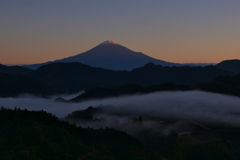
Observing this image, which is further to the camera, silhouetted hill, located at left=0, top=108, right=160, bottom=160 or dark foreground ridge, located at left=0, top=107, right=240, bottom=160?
dark foreground ridge, located at left=0, top=107, right=240, bottom=160

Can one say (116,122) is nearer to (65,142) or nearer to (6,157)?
(65,142)

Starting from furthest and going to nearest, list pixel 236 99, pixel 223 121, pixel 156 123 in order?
pixel 236 99, pixel 223 121, pixel 156 123

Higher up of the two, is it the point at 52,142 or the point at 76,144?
the point at 52,142

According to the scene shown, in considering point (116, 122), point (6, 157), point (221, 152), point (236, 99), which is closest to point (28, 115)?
point (6, 157)

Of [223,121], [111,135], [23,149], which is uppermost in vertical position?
[23,149]

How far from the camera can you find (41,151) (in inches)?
1545

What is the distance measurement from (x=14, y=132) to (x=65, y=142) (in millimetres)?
8529

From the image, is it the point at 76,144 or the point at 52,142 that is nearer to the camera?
the point at 52,142

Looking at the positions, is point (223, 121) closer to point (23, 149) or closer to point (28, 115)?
point (28, 115)

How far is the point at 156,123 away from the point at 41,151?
100m

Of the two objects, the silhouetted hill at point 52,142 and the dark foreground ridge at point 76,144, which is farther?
the dark foreground ridge at point 76,144

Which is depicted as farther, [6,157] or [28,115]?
[28,115]

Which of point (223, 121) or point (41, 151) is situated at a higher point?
point (41, 151)

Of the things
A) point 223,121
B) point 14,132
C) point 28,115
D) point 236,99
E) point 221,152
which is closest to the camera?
point 14,132
